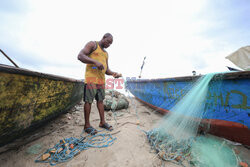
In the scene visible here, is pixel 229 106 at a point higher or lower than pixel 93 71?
lower

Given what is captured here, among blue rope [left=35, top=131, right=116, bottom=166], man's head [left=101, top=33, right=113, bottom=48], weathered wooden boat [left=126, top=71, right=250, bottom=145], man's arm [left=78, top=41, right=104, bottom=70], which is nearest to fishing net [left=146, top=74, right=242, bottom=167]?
weathered wooden boat [left=126, top=71, right=250, bottom=145]

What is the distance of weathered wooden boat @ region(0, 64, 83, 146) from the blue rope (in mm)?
510

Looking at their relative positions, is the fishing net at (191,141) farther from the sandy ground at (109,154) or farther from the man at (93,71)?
the man at (93,71)

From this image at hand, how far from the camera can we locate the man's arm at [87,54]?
1.96 metres

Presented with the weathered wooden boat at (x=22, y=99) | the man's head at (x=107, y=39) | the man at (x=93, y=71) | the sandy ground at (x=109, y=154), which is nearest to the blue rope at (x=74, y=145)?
the sandy ground at (x=109, y=154)

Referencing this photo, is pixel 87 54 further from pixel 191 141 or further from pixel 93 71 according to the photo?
pixel 191 141

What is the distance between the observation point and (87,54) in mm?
2061

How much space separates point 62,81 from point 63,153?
1.44m

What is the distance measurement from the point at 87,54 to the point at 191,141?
2.39 meters

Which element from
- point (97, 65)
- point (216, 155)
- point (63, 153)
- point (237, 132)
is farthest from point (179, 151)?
point (97, 65)

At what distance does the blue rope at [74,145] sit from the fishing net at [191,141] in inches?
30.9

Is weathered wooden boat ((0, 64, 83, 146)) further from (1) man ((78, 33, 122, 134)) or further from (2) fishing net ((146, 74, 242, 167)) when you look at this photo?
(2) fishing net ((146, 74, 242, 167))

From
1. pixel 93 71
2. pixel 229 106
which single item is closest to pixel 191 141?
pixel 229 106

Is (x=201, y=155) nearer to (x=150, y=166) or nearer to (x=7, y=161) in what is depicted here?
(x=150, y=166)
